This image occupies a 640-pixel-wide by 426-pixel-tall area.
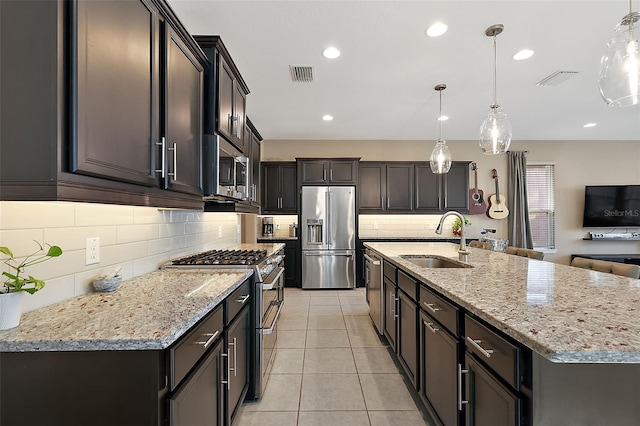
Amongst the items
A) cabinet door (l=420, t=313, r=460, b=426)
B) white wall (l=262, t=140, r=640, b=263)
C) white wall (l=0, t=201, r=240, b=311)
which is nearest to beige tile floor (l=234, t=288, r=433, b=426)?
cabinet door (l=420, t=313, r=460, b=426)

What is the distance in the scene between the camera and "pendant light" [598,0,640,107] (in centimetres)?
157

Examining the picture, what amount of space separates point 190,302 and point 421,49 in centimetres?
274

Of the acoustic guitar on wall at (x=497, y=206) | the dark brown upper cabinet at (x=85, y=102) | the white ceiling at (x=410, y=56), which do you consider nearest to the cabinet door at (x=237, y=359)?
the dark brown upper cabinet at (x=85, y=102)

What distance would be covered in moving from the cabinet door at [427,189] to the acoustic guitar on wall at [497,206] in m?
1.13

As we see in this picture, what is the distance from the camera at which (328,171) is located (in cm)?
536

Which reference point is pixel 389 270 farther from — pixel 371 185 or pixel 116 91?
pixel 371 185

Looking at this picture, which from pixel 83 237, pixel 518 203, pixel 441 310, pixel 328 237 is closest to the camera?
pixel 83 237

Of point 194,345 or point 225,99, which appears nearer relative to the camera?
point 194,345

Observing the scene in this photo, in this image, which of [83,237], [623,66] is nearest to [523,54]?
[623,66]

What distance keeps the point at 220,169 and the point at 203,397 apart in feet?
4.51

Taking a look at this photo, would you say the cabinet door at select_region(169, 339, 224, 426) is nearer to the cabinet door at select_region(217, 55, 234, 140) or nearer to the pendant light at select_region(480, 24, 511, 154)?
the cabinet door at select_region(217, 55, 234, 140)

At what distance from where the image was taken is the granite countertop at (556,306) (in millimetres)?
803

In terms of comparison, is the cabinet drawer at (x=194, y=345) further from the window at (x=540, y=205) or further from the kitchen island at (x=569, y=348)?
the window at (x=540, y=205)

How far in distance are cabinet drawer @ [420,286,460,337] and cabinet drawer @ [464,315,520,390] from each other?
0.07 m
